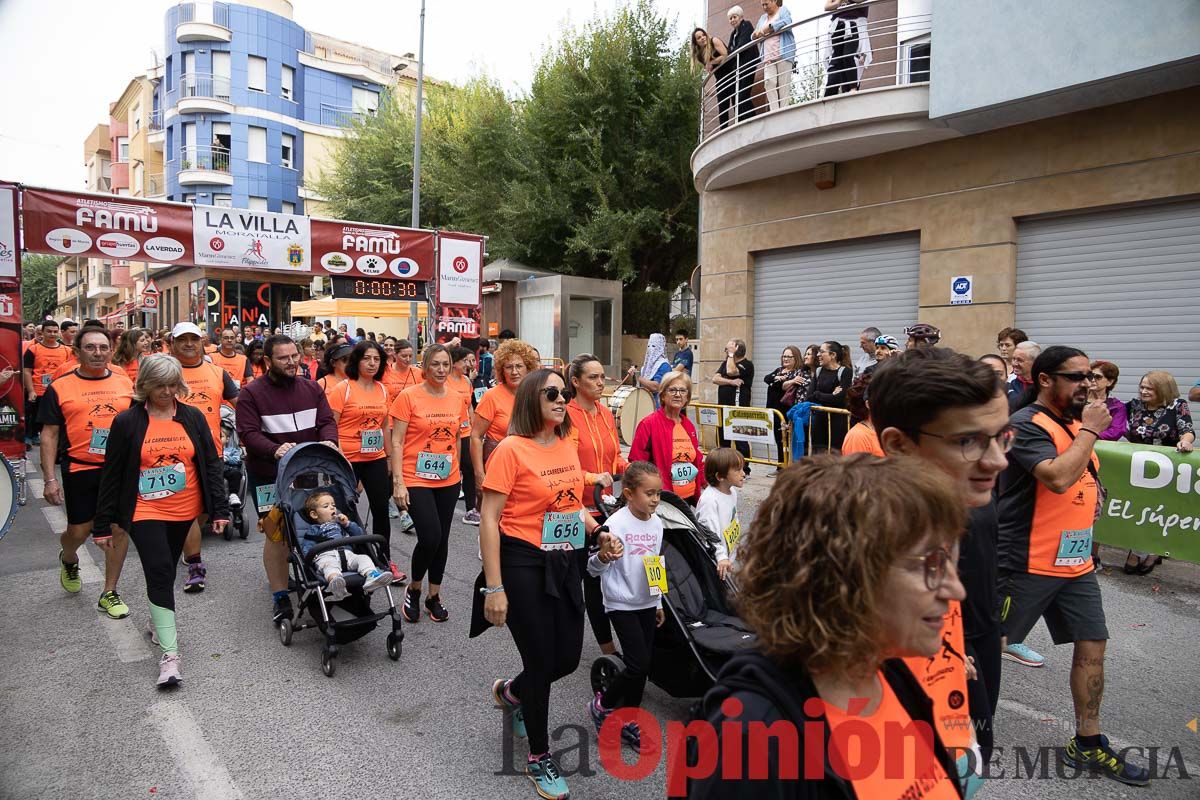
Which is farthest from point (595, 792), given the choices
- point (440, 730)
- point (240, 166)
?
point (240, 166)

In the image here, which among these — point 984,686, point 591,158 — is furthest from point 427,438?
point 591,158

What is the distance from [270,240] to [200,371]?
18.1ft

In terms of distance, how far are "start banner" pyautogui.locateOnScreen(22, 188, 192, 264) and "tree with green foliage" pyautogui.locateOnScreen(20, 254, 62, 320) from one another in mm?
78518

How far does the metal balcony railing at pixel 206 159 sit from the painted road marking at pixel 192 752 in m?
44.4

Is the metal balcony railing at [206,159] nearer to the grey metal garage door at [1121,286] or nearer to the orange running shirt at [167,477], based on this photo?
the grey metal garage door at [1121,286]

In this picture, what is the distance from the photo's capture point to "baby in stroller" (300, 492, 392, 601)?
4656 millimetres

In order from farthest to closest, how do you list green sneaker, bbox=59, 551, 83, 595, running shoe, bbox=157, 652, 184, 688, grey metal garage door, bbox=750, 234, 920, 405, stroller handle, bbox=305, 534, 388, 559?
grey metal garage door, bbox=750, 234, 920, 405 → green sneaker, bbox=59, 551, 83, 595 → stroller handle, bbox=305, 534, 388, 559 → running shoe, bbox=157, 652, 184, 688

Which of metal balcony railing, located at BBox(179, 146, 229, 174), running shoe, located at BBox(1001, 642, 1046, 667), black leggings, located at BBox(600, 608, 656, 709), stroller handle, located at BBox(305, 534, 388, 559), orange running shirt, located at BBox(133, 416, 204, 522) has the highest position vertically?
metal balcony railing, located at BBox(179, 146, 229, 174)

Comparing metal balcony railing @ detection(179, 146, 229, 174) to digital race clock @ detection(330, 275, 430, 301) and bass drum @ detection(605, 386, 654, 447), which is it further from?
bass drum @ detection(605, 386, 654, 447)

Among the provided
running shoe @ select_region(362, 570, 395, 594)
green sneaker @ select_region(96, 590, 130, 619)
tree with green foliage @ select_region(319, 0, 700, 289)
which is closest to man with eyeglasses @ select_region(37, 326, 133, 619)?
green sneaker @ select_region(96, 590, 130, 619)

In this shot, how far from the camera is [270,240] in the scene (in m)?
11.5

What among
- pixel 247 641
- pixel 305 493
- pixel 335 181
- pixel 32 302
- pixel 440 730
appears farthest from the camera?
pixel 32 302

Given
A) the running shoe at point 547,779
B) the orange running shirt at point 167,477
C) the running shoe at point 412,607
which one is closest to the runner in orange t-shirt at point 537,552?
the running shoe at point 547,779

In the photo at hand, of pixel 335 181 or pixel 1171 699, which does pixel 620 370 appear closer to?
pixel 335 181
